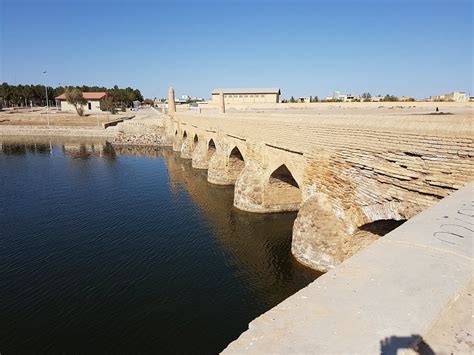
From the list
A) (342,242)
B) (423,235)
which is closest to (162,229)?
(342,242)

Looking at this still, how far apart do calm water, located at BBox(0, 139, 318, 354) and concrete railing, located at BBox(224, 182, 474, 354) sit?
17.5 ft

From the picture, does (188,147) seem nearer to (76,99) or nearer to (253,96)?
(253,96)

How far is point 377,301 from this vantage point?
2812mm

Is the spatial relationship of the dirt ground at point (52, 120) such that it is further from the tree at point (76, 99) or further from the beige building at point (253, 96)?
the beige building at point (253, 96)

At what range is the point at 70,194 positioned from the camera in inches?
762

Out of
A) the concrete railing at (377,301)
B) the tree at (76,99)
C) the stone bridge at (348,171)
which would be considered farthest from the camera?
the tree at (76,99)

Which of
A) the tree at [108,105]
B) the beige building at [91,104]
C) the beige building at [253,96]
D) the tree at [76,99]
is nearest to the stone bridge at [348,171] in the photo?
the beige building at [253,96]

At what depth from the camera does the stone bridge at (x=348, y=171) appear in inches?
252

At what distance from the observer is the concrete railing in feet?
7.78

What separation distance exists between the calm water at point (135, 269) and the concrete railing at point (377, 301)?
17.5 feet

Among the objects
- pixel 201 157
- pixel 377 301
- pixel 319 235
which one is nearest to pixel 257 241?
pixel 319 235

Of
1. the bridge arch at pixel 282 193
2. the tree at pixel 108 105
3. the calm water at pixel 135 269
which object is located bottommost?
the calm water at pixel 135 269

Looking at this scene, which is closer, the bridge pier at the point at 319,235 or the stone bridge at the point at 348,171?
the stone bridge at the point at 348,171

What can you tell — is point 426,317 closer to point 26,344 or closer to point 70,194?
point 26,344
